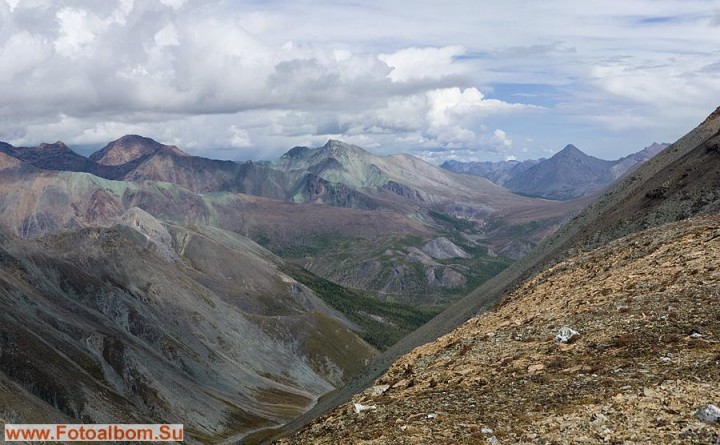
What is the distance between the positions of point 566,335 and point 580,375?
5.73 meters

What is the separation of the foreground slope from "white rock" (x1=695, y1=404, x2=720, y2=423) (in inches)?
2002

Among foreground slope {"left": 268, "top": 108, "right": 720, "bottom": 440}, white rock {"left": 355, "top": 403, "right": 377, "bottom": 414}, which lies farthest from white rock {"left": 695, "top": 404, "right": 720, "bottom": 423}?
foreground slope {"left": 268, "top": 108, "right": 720, "bottom": 440}

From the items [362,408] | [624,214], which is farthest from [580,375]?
[624,214]

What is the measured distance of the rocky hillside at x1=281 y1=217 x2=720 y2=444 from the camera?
2059 cm

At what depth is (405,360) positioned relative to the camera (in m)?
40.7

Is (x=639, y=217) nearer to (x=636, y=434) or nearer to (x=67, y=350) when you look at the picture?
(x=636, y=434)

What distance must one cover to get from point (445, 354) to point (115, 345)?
15420 cm

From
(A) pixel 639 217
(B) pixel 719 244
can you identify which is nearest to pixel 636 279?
(B) pixel 719 244

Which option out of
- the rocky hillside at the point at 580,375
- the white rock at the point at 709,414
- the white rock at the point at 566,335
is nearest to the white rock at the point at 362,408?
the rocky hillside at the point at 580,375

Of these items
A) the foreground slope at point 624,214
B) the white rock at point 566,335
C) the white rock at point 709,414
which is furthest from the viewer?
the foreground slope at point 624,214

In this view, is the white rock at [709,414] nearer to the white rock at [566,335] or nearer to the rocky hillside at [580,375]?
the rocky hillside at [580,375]

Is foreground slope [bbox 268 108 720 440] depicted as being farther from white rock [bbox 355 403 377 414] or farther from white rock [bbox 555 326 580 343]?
white rock [bbox 355 403 377 414]

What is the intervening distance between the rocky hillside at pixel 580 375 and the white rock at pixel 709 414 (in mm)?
45

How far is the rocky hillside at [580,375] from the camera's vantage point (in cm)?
2059
